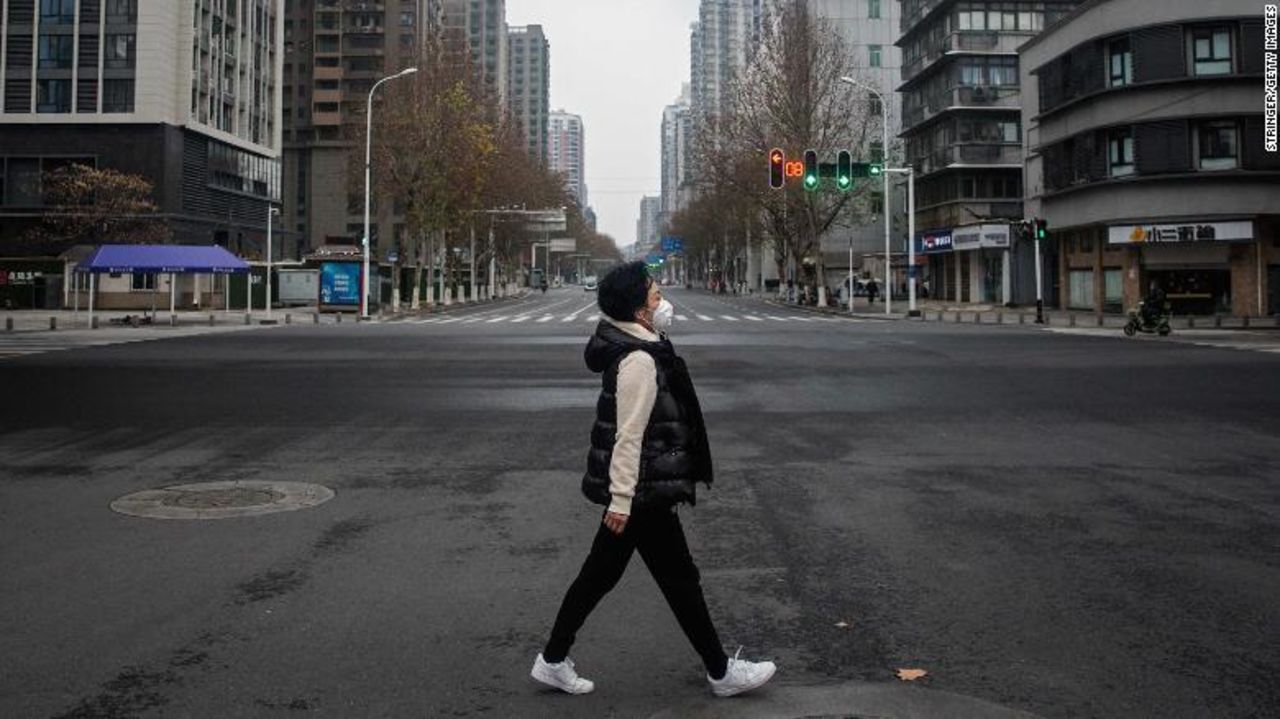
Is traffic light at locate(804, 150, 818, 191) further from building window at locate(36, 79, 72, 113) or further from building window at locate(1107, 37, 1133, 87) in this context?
building window at locate(36, 79, 72, 113)

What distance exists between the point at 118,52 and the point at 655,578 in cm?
6745

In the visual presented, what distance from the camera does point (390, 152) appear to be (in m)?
54.4

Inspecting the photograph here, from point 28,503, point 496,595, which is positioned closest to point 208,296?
point 28,503

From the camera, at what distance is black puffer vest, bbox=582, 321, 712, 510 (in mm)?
4070

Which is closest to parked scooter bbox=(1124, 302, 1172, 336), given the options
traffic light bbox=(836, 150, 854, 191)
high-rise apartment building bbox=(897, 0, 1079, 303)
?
traffic light bbox=(836, 150, 854, 191)

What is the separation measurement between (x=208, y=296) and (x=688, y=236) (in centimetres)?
7713

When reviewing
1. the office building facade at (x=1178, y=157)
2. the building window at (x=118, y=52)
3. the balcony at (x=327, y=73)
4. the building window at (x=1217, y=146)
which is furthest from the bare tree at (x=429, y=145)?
the balcony at (x=327, y=73)

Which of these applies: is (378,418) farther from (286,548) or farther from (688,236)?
(688,236)

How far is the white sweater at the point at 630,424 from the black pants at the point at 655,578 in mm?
147

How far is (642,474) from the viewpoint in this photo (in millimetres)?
4078

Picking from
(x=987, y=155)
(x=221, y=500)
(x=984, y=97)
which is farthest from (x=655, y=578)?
(x=984, y=97)

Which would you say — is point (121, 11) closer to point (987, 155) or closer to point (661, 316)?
point (987, 155)

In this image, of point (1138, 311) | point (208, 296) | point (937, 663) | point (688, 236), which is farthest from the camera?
point (688, 236)

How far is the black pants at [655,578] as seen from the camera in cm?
409
